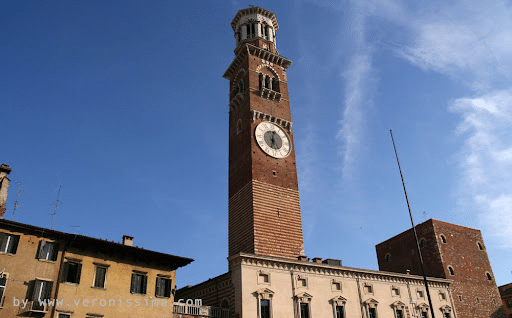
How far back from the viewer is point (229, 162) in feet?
150

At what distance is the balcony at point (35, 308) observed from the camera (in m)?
22.7

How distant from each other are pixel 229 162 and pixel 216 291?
52.6 feet

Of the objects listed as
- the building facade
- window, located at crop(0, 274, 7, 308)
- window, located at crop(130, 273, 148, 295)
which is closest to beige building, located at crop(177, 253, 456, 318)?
the building facade

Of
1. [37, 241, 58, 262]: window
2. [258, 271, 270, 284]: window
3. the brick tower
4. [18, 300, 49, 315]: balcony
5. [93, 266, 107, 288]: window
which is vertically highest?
the brick tower

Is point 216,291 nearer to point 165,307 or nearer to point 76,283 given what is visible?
point 165,307

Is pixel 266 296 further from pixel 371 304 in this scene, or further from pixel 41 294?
pixel 41 294

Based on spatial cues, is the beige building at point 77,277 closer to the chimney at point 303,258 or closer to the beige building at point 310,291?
the beige building at point 310,291

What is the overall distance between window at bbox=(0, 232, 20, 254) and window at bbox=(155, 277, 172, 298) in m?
8.64

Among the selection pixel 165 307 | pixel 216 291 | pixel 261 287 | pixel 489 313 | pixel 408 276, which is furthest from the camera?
pixel 489 313

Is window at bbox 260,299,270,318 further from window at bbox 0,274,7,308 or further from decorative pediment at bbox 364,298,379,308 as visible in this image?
window at bbox 0,274,7,308

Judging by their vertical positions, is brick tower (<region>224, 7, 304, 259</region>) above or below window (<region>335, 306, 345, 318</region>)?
above

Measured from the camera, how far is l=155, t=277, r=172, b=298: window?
90.4ft

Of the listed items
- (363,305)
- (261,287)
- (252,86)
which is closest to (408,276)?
(363,305)

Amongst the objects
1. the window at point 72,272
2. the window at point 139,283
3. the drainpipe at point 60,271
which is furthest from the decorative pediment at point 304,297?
the drainpipe at point 60,271
